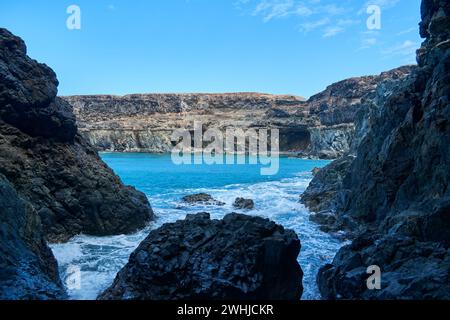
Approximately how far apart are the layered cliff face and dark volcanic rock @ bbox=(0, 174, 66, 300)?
85.2 metres

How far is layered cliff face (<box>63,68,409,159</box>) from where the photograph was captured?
98312 millimetres

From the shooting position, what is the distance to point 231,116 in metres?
123

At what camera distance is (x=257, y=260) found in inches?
370

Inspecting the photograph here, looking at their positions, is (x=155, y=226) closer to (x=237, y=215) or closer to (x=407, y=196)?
(x=237, y=215)

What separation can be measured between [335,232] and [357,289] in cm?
952

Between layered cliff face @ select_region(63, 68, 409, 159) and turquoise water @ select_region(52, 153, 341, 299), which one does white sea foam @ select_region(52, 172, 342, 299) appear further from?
layered cliff face @ select_region(63, 68, 409, 159)

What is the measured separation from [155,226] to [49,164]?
19.7ft

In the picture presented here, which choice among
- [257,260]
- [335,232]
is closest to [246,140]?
[335,232]

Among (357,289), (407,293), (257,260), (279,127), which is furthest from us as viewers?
(279,127)

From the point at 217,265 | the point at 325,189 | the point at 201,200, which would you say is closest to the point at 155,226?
the point at 201,200

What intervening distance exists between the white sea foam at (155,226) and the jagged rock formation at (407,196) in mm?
1837

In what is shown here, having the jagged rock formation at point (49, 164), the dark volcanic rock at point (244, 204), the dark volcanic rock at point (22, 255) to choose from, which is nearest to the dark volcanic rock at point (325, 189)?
the dark volcanic rock at point (244, 204)

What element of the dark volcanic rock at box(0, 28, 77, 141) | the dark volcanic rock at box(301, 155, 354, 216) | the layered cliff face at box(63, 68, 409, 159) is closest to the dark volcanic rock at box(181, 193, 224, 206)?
the dark volcanic rock at box(301, 155, 354, 216)
